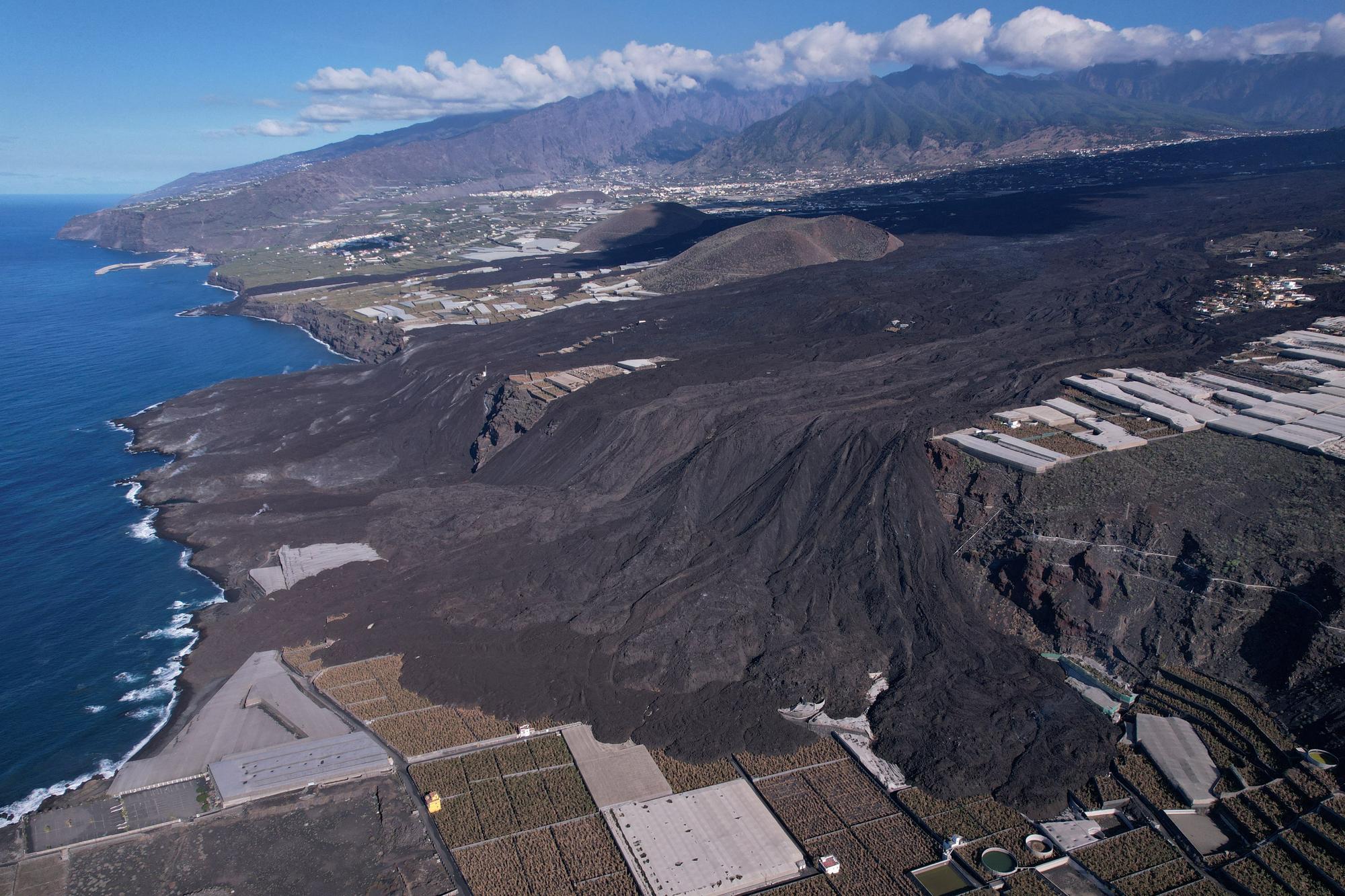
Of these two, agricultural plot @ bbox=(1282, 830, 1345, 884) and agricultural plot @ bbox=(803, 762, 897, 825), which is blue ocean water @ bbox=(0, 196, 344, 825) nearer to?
agricultural plot @ bbox=(803, 762, 897, 825)

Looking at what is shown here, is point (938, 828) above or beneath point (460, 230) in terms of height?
beneath

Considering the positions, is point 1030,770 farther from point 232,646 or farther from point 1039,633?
point 232,646

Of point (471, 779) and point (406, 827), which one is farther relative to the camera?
point (471, 779)

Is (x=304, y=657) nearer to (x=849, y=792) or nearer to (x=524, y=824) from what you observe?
(x=524, y=824)

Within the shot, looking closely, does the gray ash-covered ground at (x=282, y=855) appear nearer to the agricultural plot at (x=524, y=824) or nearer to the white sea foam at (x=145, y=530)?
the agricultural plot at (x=524, y=824)

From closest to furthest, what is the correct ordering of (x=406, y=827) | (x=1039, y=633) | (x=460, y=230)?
1. (x=406, y=827)
2. (x=1039, y=633)
3. (x=460, y=230)

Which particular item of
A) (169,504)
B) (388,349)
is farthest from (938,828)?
(388,349)
